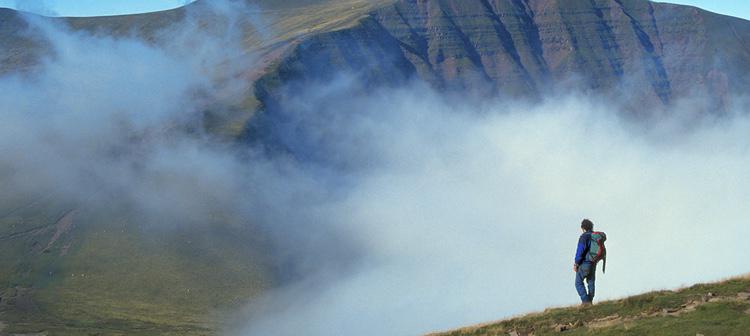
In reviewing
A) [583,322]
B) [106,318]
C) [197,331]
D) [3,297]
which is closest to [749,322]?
[583,322]

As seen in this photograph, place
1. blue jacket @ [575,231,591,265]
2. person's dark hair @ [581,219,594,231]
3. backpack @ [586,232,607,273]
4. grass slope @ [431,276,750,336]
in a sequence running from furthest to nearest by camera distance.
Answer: blue jacket @ [575,231,591,265] → backpack @ [586,232,607,273] → person's dark hair @ [581,219,594,231] → grass slope @ [431,276,750,336]

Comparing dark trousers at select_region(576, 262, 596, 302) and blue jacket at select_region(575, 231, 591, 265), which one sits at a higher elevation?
blue jacket at select_region(575, 231, 591, 265)

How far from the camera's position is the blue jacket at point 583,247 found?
134ft

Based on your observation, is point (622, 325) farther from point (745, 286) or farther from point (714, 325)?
point (745, 286)

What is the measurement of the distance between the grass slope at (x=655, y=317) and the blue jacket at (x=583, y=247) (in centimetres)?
274

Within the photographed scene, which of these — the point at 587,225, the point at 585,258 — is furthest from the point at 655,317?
the point at 587,225

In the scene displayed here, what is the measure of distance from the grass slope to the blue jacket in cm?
274

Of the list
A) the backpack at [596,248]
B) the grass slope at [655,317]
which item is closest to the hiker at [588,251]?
the backpack at [596,248]

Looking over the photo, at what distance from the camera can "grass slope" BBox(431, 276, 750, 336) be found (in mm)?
35394

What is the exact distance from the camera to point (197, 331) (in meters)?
187

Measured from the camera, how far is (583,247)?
40.9 m

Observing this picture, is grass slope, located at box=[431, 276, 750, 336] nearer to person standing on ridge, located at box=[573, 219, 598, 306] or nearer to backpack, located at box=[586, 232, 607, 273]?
person standing on ridge, located at box=[573, 219, 598, 306]

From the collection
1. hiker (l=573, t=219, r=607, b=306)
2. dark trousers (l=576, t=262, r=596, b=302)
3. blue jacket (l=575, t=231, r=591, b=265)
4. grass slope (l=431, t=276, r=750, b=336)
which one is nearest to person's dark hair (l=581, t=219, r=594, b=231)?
hiker (l=573, t=219, r=607, b=306)

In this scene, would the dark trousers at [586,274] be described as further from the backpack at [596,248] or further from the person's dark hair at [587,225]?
the person's dark hair at [587,225]
